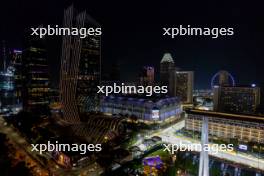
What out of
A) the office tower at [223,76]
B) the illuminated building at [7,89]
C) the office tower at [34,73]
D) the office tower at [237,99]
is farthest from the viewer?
the office tower at [223,76]

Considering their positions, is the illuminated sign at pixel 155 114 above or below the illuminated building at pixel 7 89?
below

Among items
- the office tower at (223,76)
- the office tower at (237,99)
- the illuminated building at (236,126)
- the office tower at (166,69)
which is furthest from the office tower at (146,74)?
the illuminated building at (236,126)

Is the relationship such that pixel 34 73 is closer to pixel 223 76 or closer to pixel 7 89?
pixel 7 89

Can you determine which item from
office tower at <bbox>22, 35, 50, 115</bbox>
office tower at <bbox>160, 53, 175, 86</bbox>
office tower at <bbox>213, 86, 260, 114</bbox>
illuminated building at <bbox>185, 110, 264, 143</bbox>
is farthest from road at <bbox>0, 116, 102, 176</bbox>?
office tower at <bbox>160, 53, 175, 86</bbox>

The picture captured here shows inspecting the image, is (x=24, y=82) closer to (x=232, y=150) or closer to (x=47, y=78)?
(x=47, y=78)

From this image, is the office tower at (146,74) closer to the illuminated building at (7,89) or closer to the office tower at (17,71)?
the office tower at (17,71)

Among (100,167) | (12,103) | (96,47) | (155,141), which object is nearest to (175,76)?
(96,47)

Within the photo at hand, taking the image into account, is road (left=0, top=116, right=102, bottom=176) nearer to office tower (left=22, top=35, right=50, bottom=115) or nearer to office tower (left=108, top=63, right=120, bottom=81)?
office tower (left=22, top=35, right=50, bottom=115)
